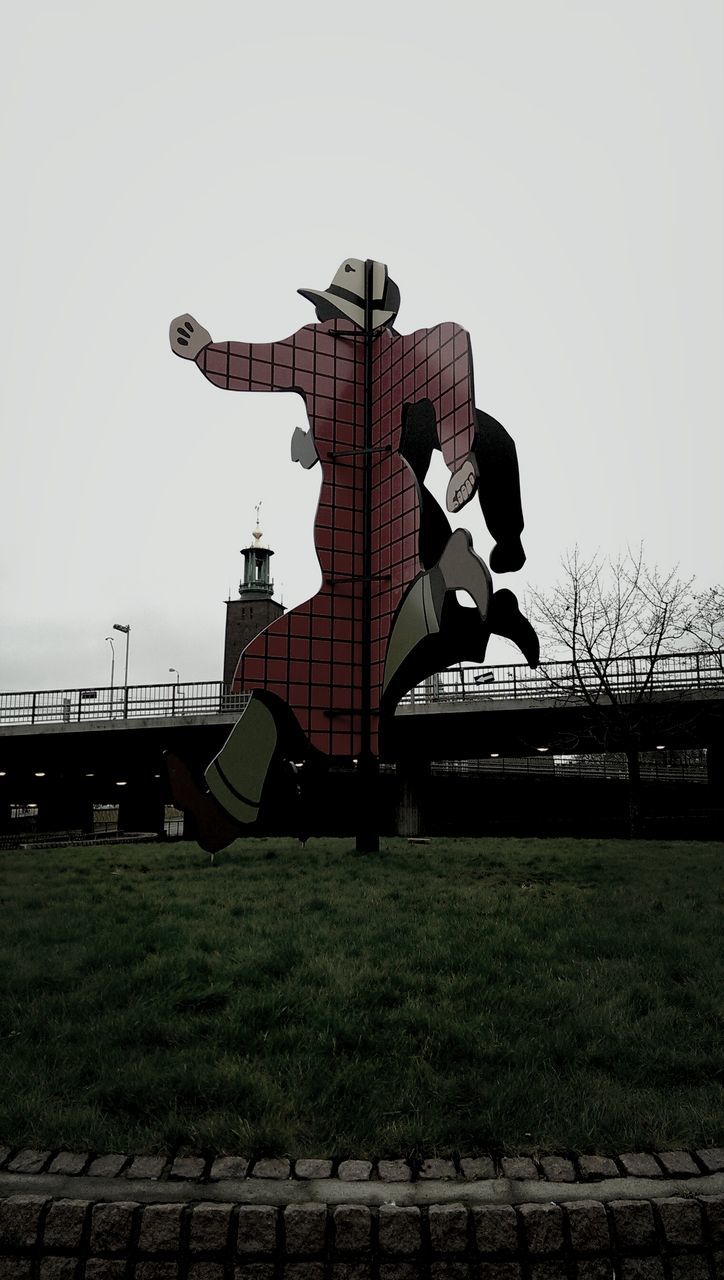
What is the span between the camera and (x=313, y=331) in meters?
13.2

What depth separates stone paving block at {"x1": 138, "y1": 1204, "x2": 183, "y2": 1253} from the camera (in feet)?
10.5

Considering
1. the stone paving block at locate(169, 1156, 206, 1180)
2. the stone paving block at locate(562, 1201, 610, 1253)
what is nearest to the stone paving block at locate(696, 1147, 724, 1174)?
the stone paving block at locate(562, 1201, 610, 1253)

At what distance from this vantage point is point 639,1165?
11.7 ft

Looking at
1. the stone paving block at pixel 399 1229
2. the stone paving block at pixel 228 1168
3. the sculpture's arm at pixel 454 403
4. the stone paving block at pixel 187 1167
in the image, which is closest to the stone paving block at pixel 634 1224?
the stone paving block at pixel 399 1229

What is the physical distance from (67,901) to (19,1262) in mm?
5853

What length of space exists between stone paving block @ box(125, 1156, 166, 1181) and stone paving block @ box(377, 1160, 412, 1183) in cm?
95

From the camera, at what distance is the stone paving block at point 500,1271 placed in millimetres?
3160

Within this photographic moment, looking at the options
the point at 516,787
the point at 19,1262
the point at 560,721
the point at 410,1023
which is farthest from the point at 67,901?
the point at 516,787

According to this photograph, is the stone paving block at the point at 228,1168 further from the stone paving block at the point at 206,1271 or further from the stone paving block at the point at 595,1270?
the stone paving block at the point at 595,1270

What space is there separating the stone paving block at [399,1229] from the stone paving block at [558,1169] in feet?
2.09

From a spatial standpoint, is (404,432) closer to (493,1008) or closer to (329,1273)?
(493,1008)

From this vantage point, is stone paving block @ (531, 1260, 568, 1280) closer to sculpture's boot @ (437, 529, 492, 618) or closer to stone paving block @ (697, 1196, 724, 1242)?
stone paving block @ (697, 1196, 724, 1242)

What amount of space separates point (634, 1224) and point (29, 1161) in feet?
8.41

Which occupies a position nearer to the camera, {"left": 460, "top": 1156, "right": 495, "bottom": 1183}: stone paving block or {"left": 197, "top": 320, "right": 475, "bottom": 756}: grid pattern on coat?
{"left": 460, "top": 1156, "right": 495, "bottom": 1183}: stone paving block
